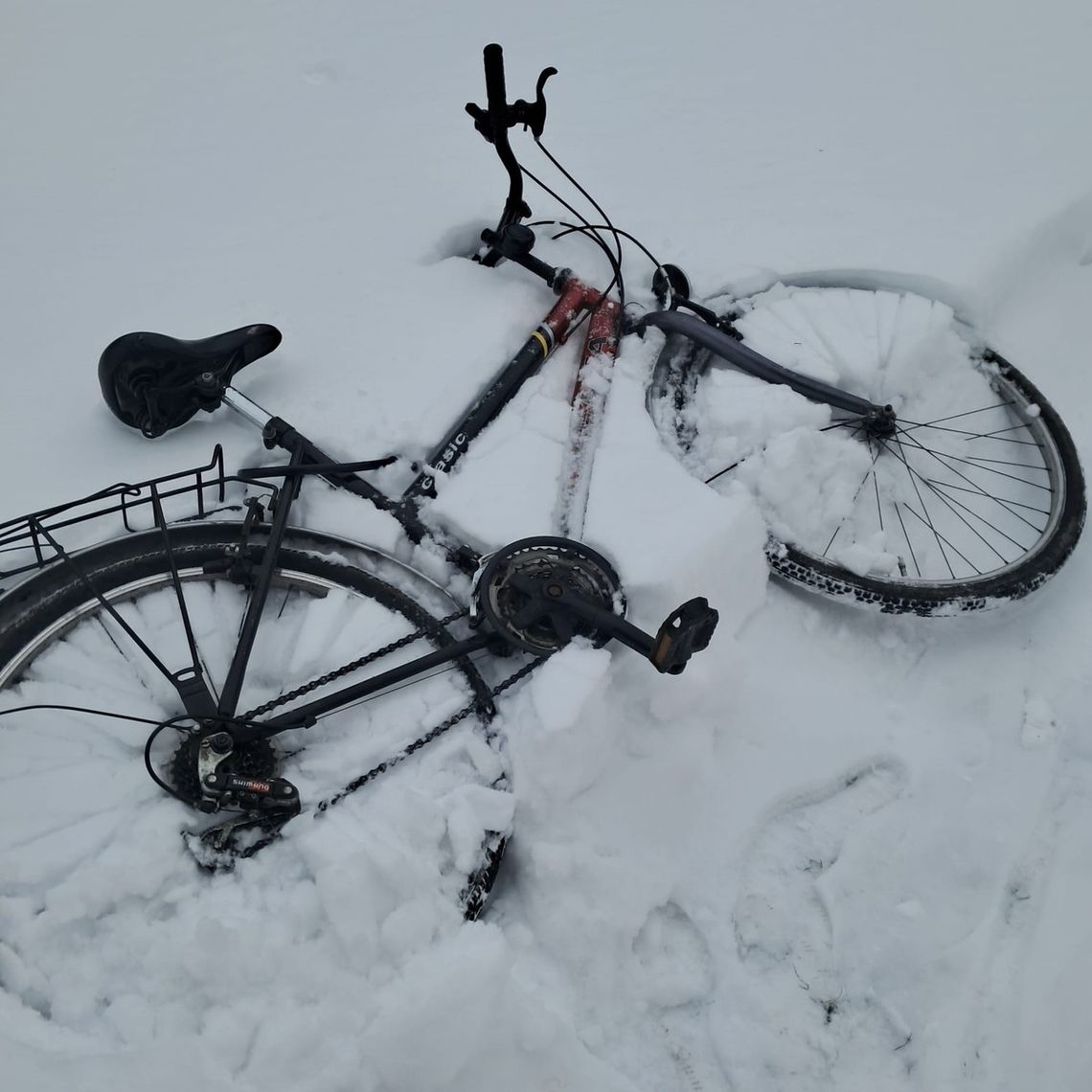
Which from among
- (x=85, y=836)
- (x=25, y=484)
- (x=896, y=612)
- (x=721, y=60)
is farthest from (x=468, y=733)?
(x=721, y=60)

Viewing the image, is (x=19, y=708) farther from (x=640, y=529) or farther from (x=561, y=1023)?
(x=640, y=529)

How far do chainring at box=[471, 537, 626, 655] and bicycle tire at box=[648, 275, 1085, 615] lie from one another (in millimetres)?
601

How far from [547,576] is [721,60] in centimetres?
291

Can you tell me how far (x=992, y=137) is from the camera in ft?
13.6

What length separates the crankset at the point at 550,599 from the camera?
8.22 feet

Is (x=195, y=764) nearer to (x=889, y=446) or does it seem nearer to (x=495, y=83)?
(x=495, y=83)

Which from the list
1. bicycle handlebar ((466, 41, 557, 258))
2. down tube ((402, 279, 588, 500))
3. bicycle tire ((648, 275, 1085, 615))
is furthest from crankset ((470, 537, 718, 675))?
bicycle handlebar ((466, 41, 557, 258))

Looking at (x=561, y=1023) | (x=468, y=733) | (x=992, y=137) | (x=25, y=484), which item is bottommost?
(x=561, y=1023)

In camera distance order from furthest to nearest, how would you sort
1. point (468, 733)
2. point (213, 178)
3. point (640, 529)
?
1. point (213, 178)
2. point (640, 529)
3. point (468, 733)

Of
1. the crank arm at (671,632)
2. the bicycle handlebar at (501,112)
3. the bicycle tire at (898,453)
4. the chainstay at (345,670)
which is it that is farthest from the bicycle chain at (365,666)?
the bicycle handlebar at (501,112)

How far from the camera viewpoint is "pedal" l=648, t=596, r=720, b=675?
2.29 meters

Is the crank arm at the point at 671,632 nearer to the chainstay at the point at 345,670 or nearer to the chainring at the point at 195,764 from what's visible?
the chainstay at the point at 345,670

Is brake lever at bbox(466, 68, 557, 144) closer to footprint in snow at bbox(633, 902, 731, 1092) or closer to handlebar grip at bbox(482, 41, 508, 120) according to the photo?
handlebar grip at bbox(482, 41, 508, 120)

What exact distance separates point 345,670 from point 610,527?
884 millimetres
